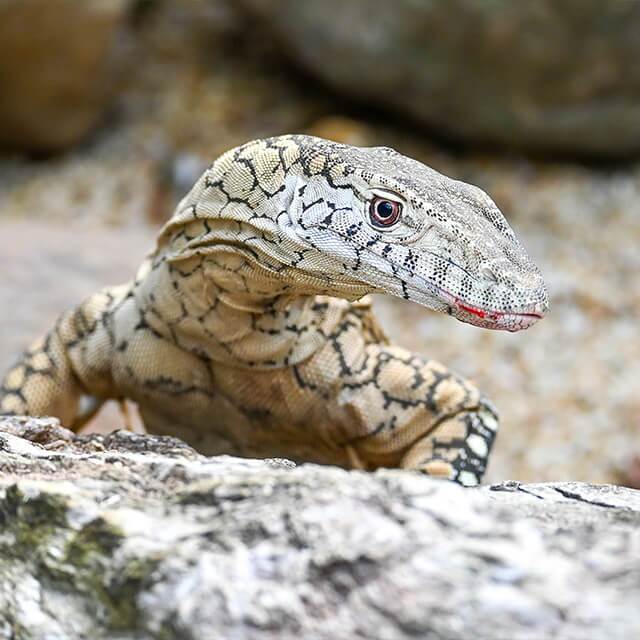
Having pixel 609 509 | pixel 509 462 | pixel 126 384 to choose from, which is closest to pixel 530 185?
pixel 509 462

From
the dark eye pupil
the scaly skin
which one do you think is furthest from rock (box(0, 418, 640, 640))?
the dark eye pupil

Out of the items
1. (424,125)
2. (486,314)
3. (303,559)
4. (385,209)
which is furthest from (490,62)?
(303,559)

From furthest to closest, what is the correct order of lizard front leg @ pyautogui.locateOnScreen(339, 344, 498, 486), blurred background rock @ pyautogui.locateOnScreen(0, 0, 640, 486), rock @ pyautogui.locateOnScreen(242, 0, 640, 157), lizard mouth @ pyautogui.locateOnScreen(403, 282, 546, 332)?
rock @ pyautogui.locateOnScreen(242, 0, 640, 157)
blurred background rock @ pyautogui.locateOnScreen(0, 0, 640, 486)
lizard front leg @ pyautogui.locateOnScreen(339, 344, 498, 486)
lizard mouth @ pyautogui.locateOnScreen(403, 282, 546, 332)

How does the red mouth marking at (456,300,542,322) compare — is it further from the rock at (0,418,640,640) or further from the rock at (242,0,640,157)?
the rock at (242,0,640,157)

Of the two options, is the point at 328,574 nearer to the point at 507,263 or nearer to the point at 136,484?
the point at 136,484

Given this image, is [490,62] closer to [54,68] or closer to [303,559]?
[54,68]

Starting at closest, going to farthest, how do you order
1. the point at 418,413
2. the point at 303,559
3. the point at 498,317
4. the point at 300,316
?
the point at 303,559 → the point at 498,317 → the point at 300,316 → the point at 418,413
